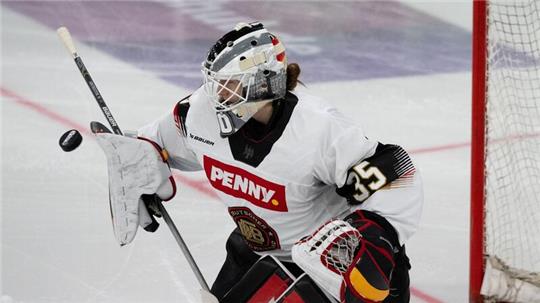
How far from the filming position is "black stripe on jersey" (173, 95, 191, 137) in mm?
2928

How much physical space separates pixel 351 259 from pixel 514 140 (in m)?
1.54

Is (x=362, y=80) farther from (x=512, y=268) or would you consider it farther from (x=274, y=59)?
(x=274, y=59)

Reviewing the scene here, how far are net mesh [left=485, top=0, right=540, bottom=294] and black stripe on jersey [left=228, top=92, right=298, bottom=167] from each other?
90 centimetres

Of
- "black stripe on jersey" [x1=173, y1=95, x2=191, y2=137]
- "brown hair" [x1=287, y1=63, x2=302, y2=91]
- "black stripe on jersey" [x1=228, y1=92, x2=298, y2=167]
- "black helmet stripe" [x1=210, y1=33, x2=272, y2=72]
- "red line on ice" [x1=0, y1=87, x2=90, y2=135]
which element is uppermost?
"black helmet stripe" [x1=210, y1=33, x2=272, y2=72]

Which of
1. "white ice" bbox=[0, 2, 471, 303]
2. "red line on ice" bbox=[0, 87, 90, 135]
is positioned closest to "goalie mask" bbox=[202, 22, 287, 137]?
"white ice" bbox=[0, 2, 471, 303]

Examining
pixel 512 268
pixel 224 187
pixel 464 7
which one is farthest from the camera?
pixel 464 7

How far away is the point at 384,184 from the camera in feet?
8.36

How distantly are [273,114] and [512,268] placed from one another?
1255 millimetres

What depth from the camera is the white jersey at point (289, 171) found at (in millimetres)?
2586

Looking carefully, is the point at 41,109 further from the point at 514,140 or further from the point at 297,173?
the point at 297,173

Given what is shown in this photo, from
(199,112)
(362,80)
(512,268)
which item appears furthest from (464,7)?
(199,112)

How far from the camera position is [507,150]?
3.75 metres

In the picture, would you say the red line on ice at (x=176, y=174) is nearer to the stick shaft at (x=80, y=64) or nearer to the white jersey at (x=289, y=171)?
the white jersey at (x=289, y=171)

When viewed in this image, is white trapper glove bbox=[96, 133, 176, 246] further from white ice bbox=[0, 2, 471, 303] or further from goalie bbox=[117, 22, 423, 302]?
white ice bbox=[0, 2, 471, 303]
